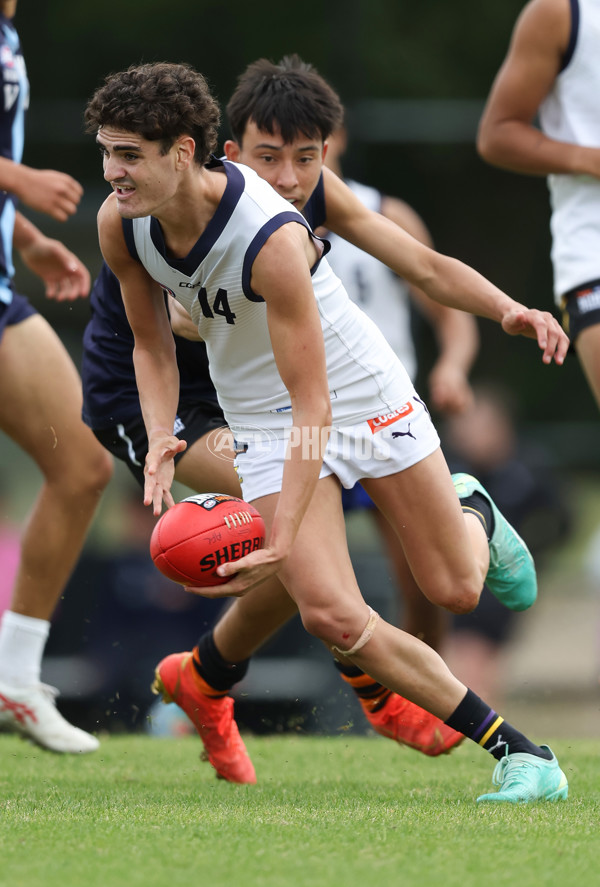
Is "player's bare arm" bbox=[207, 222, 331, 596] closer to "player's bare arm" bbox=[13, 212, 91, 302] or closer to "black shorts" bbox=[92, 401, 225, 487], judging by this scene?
"black shorts" bbox=[92, 401, 225, 487]

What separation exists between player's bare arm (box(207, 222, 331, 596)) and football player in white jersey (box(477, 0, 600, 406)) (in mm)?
1553

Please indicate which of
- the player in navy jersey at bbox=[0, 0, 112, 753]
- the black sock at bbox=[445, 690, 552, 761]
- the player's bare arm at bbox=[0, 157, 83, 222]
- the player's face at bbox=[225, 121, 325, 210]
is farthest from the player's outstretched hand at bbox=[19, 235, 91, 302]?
the black sock at bbox=[445, 690, 552, 761]

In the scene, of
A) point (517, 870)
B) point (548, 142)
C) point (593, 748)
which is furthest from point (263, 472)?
point (593, 748)

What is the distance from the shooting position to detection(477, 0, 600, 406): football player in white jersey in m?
4.67

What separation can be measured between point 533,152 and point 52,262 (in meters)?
1.83

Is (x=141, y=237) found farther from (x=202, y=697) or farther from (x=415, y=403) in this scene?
(x=202, y=697)

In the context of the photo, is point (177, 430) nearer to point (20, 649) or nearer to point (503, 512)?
point (20, 649)

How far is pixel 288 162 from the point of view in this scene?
4.02 meters

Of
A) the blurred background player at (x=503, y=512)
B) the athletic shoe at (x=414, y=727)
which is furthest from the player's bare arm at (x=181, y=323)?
the blurred background player at (x=503, y=512)

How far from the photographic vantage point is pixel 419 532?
383 centimetres

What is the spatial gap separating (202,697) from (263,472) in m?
0.91

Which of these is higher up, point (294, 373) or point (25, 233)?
point (294, 373)

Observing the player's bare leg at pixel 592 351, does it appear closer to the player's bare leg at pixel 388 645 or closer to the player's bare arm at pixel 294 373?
the player's bare leg at pixel 388 645

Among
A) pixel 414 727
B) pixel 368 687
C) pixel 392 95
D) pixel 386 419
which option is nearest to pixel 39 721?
pixel 368 687
